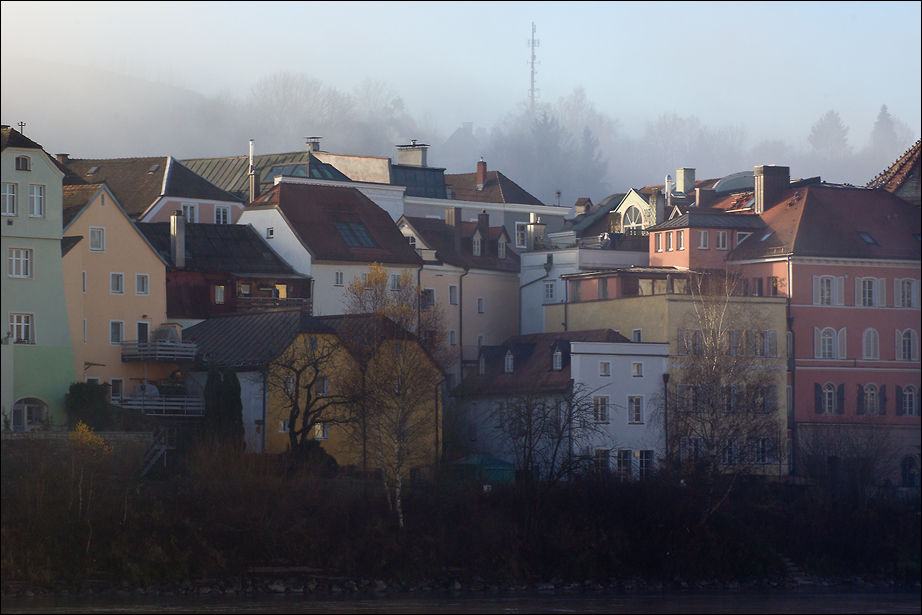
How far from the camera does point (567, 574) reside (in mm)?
65375

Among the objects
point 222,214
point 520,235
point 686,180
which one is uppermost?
point 686,180

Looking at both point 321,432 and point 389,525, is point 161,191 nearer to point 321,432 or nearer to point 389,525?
point 321,432

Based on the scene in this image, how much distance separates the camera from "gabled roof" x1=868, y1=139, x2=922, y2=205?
75.7 metres

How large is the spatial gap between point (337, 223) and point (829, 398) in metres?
29.7

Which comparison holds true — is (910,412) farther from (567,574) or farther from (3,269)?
(3,269)

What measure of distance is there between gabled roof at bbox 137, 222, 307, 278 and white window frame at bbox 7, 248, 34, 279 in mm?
15706

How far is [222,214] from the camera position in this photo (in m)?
93.9

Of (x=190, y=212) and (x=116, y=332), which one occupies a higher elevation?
(x=190, y=212)

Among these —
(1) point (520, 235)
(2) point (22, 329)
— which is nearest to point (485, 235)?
(1) point (520, 235)

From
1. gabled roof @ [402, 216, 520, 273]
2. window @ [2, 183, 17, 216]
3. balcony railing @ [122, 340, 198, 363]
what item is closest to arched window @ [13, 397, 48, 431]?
window @ [2, 183, 17, 216]

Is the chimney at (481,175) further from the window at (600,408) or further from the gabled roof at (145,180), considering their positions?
the window at (600,408)

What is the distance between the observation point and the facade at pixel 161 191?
9088cm

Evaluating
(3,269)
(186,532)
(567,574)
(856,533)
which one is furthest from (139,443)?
(856,533)

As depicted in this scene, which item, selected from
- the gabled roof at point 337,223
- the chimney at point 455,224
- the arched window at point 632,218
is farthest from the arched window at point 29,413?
the arched window at point 632,218
